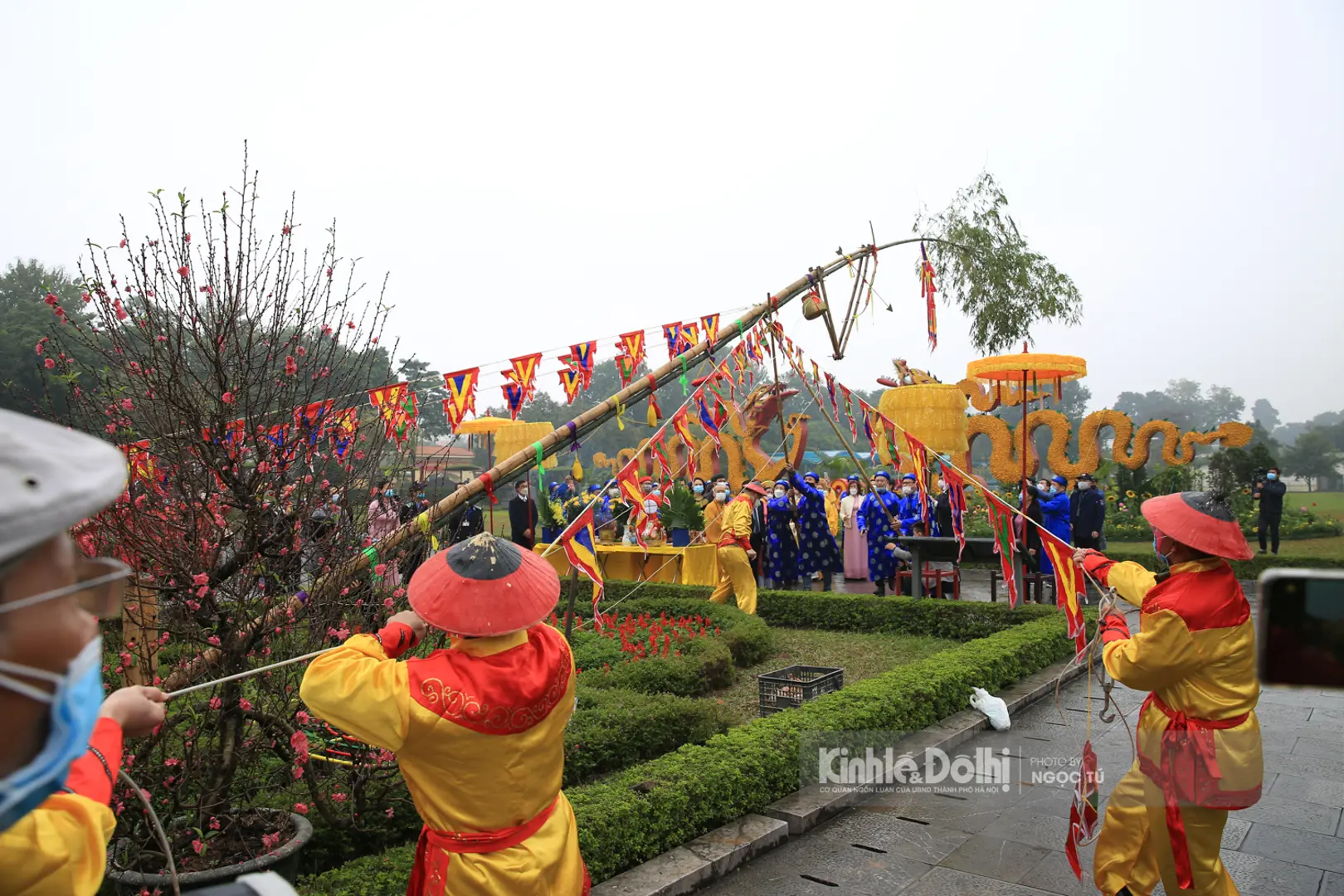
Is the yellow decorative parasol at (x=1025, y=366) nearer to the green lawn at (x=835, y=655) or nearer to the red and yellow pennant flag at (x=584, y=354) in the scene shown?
the green lawn at (x=835, y=655)

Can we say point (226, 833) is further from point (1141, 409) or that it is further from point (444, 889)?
point (1141, 409)

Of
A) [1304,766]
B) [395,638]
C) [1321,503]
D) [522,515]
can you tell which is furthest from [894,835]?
[1321,503]

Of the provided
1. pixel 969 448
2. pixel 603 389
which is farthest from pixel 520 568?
pixel 603 389

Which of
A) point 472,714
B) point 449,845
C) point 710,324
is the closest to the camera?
point 472,714

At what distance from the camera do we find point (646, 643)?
368 inches

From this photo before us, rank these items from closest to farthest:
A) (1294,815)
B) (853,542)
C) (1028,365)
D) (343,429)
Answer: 1. (343,429)
2. (1294,815)
3. (1028,365)
4. (853,542)

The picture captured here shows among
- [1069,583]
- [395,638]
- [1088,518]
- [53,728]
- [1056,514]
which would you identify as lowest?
[1088,518]

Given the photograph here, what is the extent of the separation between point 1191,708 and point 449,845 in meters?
2.87

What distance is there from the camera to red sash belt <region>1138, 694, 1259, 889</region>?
3535 millimetres

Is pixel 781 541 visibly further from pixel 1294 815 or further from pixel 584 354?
pixel 1294 815

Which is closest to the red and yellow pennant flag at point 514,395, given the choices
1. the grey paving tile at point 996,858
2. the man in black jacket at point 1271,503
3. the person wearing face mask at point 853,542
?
the grey paving tile at point 996,858

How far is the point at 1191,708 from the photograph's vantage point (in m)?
3.65

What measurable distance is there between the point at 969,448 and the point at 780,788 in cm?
1712

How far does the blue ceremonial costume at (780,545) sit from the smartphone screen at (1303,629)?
12.7m
